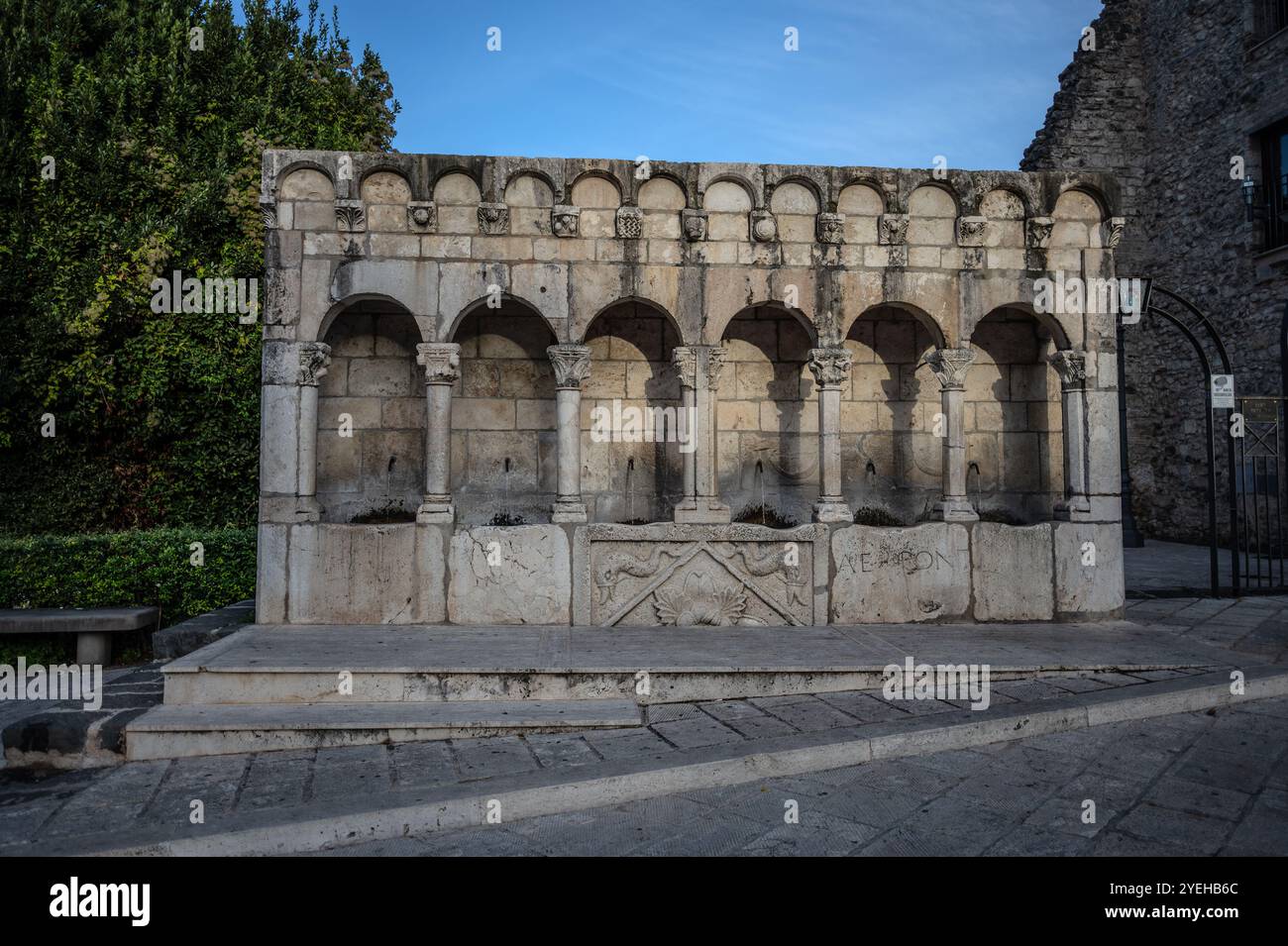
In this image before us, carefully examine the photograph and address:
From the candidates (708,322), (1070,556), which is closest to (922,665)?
(1070,556)

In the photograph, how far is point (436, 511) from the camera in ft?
23.4

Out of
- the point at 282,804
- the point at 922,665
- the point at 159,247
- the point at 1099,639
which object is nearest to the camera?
the point at 282,804

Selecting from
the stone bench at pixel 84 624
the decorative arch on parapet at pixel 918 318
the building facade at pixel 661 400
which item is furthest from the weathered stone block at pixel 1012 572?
the stone bench at pixel 84 624

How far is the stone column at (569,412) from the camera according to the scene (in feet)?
24.1

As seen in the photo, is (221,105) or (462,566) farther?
(221,105)

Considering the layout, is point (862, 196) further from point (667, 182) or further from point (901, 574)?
point (901, 574)

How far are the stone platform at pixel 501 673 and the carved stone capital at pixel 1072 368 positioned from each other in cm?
247

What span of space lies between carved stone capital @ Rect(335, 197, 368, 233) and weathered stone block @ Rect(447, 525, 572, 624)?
2930 millimetres

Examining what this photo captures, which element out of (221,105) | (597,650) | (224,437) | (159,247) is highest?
(221,105)

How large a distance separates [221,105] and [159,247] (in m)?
3.07

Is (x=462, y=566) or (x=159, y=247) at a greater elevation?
(x=159, y=247)

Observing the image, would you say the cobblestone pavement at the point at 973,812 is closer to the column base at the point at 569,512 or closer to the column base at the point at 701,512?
the column base at the point at 701,512

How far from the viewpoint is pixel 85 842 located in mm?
3557

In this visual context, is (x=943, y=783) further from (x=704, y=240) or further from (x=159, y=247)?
(x=159, y=247)
